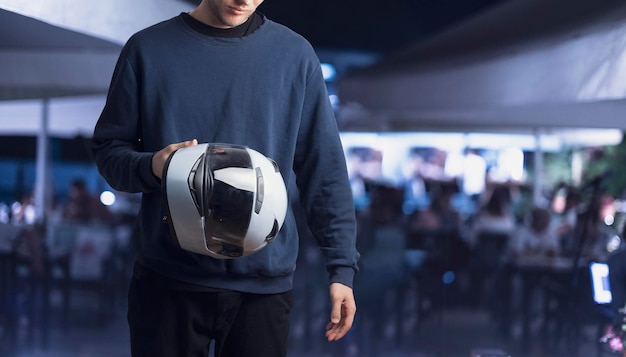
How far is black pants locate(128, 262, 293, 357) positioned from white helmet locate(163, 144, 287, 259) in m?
0.11

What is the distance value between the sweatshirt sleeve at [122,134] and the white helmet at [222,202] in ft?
0.31

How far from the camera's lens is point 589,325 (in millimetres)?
4977

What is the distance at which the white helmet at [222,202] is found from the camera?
70.1 inches

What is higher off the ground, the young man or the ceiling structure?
the ceiling structure

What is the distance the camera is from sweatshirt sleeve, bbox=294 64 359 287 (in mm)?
2008

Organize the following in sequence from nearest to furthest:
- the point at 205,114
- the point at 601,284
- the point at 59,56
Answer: the point at 205,114, the point at 601,284, the point at 59,56

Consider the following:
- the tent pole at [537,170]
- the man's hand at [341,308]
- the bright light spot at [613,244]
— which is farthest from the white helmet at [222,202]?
the tent pole at [537,170]

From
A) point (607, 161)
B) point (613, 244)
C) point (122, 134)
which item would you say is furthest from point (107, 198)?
point (122, 134)

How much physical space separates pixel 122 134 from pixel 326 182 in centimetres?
42

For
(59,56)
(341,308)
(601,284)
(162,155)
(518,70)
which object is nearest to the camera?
(162,155)

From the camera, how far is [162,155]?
1.78 meters

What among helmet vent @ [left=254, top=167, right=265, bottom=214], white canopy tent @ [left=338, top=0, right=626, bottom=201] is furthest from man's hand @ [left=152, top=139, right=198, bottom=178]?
white canopy tent @ [left=338, top=0, right=626, bottom=201]

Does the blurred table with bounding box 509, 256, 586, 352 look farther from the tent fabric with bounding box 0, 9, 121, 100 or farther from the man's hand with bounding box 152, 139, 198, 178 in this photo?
the man's hand with bounding box 152, 139, 198, 178

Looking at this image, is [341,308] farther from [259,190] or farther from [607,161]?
[607,161]
